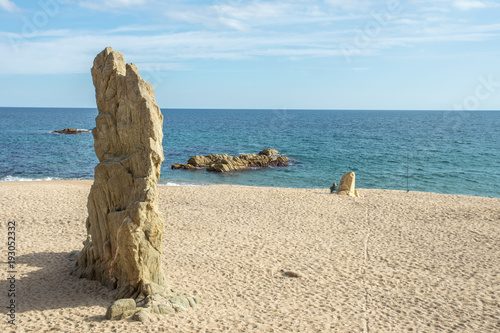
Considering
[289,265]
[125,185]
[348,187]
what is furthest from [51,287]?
[348,187]

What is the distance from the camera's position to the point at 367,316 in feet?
35.7

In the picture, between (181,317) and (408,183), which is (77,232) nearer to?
(181,317)

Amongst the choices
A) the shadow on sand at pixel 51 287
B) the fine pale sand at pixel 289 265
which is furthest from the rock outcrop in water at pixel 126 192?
the fine pale sand at pixel 289 265

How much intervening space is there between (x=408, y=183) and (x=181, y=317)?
108 feet

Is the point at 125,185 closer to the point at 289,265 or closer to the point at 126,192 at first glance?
the point at 126,192

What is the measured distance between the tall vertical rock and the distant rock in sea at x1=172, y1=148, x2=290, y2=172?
27909mm

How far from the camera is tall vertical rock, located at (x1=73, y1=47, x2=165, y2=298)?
10.9 meters

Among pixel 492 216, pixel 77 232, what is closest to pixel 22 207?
pixel 77 232

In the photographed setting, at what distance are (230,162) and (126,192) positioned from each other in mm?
30303

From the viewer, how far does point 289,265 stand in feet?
47.3

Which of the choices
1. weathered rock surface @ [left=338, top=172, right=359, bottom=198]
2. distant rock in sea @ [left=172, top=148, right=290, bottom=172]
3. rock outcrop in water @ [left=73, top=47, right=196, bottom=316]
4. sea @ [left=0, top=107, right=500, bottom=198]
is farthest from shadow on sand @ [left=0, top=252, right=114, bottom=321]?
distant rock in sea @ [left=172, top=148, right=290, bottom=172]

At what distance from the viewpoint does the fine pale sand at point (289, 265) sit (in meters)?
10.5

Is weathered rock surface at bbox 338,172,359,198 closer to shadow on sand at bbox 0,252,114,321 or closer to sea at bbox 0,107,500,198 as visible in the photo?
sea at bbox 0,107,500,198

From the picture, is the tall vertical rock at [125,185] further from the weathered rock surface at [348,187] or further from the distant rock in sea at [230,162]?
the distant rock in sea at [230,162]
